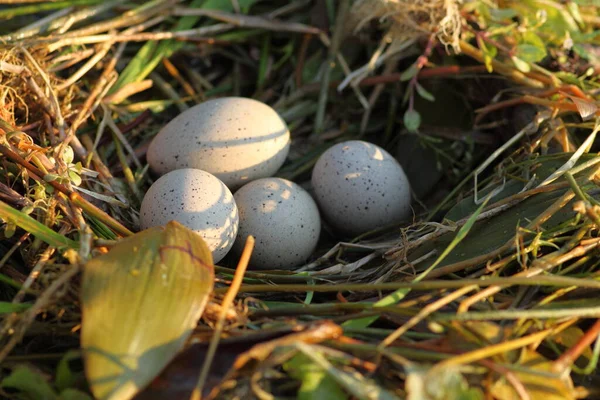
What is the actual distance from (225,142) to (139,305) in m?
0.57

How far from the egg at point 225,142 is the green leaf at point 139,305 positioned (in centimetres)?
39

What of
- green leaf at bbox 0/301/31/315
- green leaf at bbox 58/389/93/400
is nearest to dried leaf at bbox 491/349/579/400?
green leaf at bbox 58/389/93/400

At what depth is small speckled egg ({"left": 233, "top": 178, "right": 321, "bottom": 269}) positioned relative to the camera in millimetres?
1269

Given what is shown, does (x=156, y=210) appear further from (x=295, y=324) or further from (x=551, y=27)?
(x=551, y=27)

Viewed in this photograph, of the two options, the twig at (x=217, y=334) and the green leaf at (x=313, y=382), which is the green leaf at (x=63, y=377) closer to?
the twig at (x=217, y=334)

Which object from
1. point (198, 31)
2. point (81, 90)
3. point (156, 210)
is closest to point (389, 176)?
point (156, 210)

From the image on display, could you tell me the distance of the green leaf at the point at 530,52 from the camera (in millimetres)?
1386

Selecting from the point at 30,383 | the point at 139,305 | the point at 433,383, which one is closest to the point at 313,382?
the point at 433,383

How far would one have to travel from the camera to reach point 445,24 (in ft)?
4.76

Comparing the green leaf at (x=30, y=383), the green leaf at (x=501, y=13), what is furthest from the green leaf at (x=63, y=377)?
the green leaf at (x=501, y=13)

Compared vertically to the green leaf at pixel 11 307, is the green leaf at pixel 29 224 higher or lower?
higher

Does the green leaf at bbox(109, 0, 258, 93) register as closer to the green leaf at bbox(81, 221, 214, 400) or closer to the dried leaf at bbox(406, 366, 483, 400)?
the green leaf at bbox(81, 221, 214, 400)

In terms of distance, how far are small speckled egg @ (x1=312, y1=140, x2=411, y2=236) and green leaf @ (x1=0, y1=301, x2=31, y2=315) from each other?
71 cm

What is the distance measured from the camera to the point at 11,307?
90 cm
